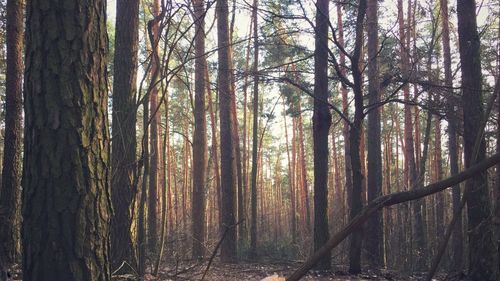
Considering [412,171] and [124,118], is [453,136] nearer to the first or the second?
[412,171]

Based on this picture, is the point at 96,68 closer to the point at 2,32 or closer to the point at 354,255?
the point at 354,255

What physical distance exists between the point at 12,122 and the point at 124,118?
5.12 metres

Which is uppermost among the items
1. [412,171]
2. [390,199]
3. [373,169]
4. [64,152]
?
[412,171]

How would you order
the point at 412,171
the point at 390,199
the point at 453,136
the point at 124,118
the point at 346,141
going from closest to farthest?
the point at 390,199 < the point at 124,118 < the point at 453,136 < the point at 412,171 < the point at 346,141

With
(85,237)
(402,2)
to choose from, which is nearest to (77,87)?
(85,237)

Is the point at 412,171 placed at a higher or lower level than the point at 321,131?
lower

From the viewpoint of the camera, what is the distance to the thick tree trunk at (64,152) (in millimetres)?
2557

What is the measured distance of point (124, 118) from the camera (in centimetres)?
557

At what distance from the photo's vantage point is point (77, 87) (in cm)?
267

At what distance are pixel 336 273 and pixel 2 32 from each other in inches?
390

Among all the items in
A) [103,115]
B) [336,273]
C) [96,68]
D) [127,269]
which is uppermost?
[96,68]

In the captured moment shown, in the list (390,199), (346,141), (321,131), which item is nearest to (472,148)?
(321,131)

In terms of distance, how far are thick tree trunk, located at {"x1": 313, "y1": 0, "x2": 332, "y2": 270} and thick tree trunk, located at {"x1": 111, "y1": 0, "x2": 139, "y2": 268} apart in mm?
3670

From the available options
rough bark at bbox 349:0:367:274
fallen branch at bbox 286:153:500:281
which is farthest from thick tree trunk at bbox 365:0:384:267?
fallen branch at bbox 286:153:500:281
